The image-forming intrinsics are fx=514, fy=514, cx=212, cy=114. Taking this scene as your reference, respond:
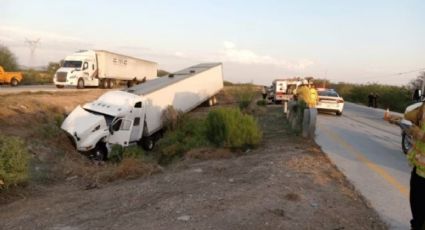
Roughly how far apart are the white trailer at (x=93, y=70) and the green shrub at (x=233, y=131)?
28.2 m

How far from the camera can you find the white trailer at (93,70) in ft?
134

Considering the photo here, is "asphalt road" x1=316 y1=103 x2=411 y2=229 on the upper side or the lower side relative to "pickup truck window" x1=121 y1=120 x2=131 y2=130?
upper

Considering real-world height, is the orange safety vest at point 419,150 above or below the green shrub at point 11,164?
above

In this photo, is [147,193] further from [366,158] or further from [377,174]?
[366,158]

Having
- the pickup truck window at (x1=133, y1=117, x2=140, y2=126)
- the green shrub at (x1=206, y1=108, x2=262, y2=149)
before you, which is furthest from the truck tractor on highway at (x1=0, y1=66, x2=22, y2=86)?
the green shrub at (x1=206, y1=108, x2=262, y2=149)

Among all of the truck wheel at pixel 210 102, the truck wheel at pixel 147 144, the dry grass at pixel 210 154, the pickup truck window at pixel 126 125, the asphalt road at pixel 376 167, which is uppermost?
the asphalt road at pixel 376 167

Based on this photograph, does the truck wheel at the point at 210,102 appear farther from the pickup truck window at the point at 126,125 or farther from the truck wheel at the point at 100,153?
the truck wheel at the point at 100,153

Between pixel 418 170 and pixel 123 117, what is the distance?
16.0 m

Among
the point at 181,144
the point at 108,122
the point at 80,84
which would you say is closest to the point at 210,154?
the point at 181,144

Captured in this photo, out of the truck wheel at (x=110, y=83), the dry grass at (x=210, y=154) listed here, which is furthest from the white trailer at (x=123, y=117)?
the truck wheel at (x=110, y=83)

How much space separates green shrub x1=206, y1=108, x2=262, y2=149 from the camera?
13.9 m

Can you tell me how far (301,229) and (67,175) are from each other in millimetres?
9963

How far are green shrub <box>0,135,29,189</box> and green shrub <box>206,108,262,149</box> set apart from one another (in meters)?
5.53

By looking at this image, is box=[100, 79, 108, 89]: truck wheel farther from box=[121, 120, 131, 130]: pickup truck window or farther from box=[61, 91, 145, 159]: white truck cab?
box=[121, 120, 131, 130]: pickup truck window
